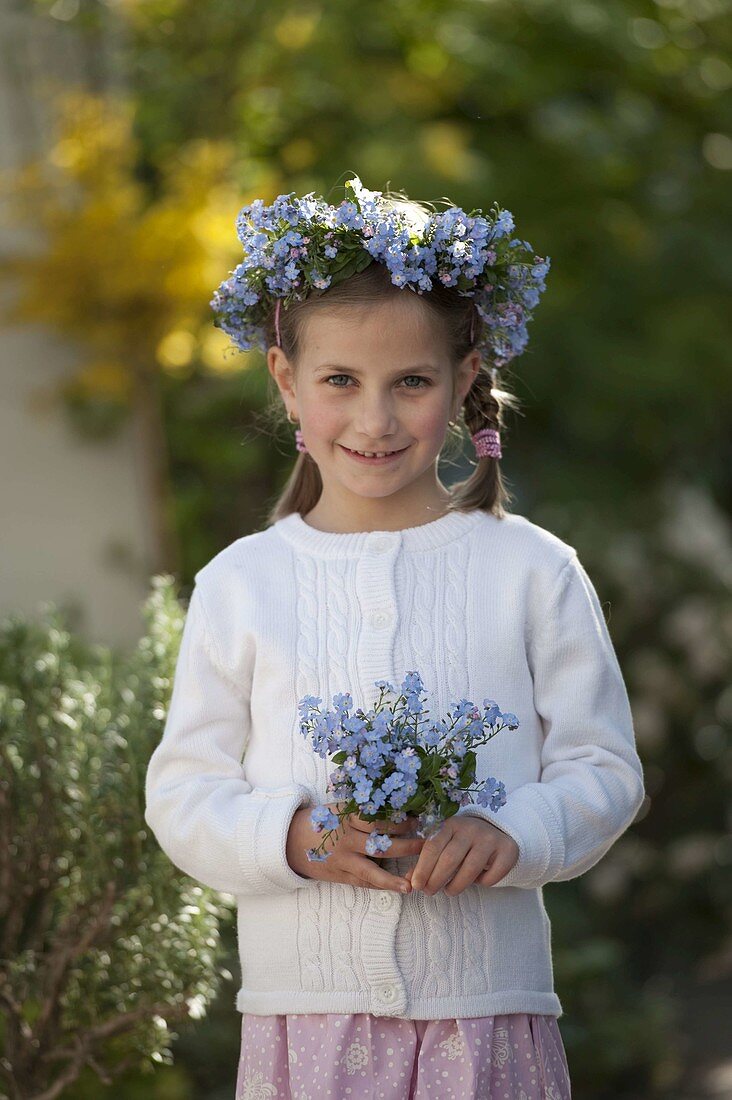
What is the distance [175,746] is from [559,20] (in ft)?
22.4

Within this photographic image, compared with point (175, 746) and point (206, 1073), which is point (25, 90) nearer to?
point (206, 1073)

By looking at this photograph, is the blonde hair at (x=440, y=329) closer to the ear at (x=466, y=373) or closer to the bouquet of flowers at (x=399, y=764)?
the ear at (x=466, y=373)

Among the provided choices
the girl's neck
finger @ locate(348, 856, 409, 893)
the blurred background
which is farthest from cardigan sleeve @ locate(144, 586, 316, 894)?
the blurred background

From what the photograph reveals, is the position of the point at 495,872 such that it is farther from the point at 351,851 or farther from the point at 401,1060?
the point at 401,1060

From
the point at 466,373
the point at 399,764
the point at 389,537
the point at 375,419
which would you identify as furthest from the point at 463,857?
the point at 466,373

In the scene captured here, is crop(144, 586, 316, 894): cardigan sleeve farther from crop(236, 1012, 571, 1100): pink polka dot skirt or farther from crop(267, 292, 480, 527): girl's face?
crop(267, 292, 480, 527): girl's face

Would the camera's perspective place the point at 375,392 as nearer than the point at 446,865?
No

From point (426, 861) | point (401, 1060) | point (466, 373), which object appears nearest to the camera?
point (426, 861)

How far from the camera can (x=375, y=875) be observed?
198 centimetres

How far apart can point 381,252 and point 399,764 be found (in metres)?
0.77

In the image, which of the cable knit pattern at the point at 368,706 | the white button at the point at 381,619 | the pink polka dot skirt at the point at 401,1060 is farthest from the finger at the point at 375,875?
the white button at the point at 381,619

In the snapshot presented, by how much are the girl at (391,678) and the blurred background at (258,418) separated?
512 mm

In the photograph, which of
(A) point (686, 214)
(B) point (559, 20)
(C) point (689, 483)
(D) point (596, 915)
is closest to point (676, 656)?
(D) point (596, 915)

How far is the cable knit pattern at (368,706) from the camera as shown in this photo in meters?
2.10
